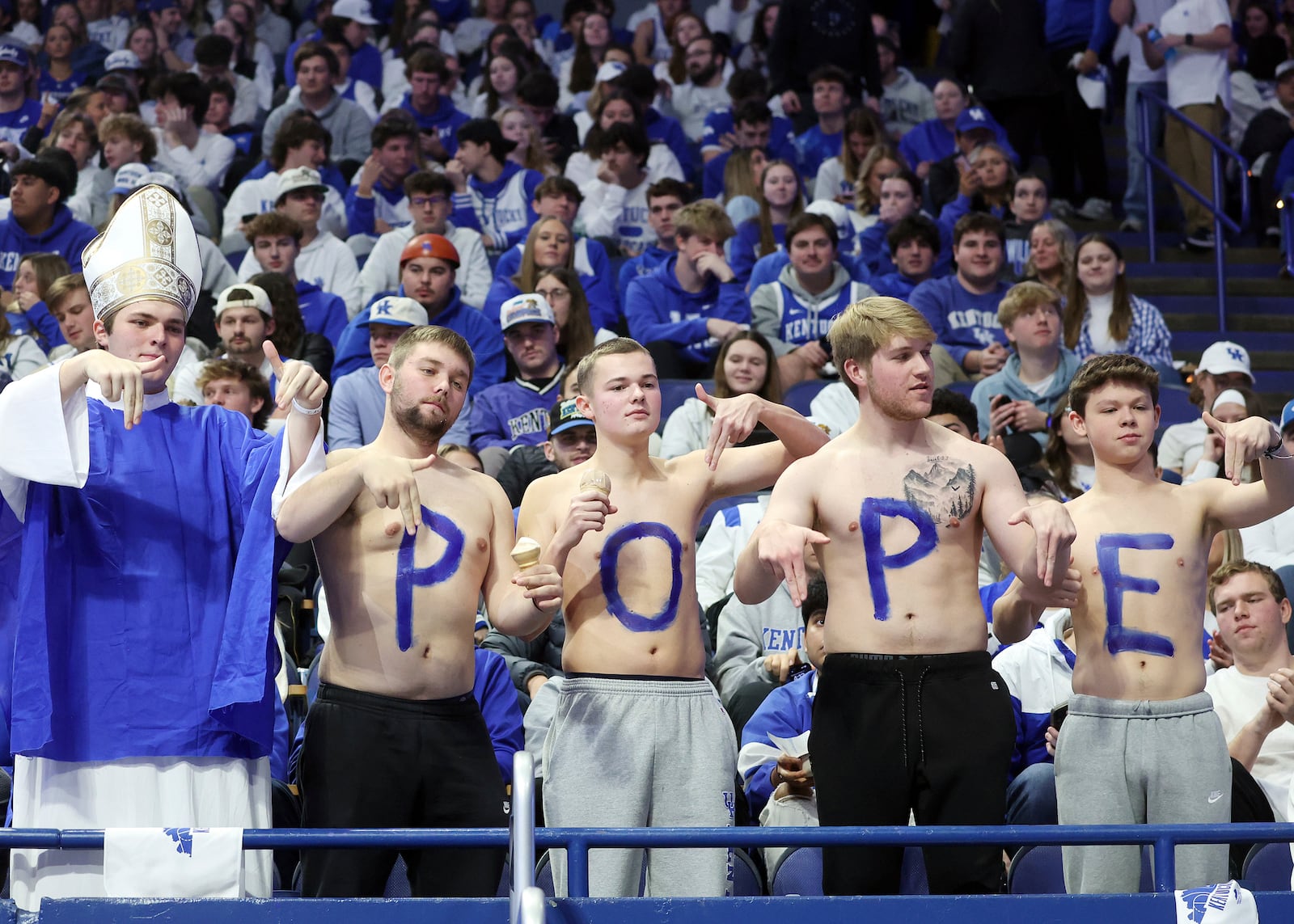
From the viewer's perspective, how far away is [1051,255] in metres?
9.59

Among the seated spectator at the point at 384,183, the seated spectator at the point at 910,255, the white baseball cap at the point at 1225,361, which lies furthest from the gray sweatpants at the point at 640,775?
the seated spectator at the point at 384,183

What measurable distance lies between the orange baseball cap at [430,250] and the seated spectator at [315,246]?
1.04 m

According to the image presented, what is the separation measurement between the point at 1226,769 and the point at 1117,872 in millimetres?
462

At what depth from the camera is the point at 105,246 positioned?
440 centimetres

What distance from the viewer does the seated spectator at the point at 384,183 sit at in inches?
434

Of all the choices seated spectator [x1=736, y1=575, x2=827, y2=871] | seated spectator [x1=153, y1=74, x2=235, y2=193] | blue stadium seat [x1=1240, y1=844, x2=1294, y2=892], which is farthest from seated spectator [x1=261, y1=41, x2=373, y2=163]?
blue stadium seat [x1=1240, y1=844, x2=1294, y2=892]

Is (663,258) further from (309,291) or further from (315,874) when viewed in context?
(315,874)

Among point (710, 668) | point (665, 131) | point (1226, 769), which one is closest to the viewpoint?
point (1226, 769)

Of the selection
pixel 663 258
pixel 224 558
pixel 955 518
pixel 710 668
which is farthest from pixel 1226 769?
pixel 663 258

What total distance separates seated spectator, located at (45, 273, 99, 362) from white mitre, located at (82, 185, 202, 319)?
3.77m

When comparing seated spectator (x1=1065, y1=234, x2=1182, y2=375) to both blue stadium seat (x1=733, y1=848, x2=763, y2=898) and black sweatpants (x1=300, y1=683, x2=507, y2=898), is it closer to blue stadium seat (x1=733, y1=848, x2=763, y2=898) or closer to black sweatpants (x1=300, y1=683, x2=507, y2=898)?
blue stadium seat (x1=733, y1=848, x2=763, y2=898)

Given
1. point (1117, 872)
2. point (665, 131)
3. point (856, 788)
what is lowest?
point (1117, 872)

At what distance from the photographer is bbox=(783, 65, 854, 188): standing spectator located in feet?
40.9

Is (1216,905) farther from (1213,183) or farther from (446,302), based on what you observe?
(1213,183)
